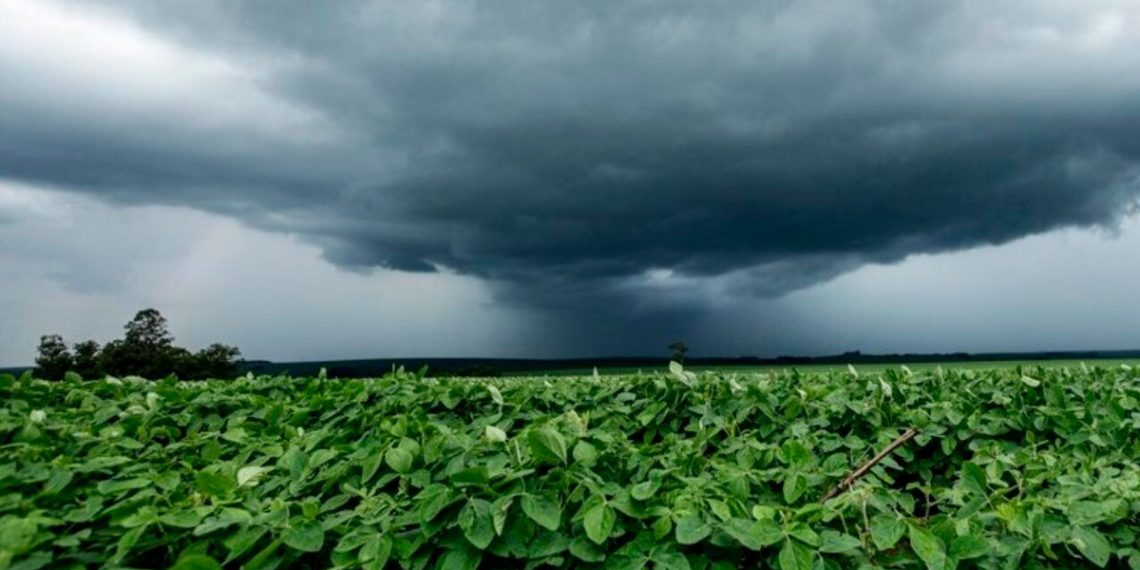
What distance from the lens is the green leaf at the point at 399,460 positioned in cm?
269

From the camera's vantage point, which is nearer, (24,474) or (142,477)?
(24,474)

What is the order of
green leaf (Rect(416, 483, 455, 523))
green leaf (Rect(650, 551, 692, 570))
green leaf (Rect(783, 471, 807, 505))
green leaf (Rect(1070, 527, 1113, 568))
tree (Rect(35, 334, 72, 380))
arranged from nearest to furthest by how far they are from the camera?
green leaf (Rect(650, 551, 692, 570)) < green leaf (Rect(416, 483, 455, 523)) < green leaf (Rect(1070, 527, 1113, 568)) < green leaf (Rect(783, 471, 807, 505)) < tree (Rect(35, 334, 72, 380))

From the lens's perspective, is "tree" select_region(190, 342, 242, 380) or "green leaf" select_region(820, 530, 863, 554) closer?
"green leaf" select_region(820, 530, 863, 554)

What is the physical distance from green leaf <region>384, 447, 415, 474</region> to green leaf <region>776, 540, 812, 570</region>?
3.72 feet

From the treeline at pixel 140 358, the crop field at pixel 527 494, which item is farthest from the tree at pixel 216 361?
the crop field at pixel 527 494

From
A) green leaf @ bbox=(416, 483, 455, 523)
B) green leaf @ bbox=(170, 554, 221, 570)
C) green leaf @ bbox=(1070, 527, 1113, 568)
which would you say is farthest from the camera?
green leaf @ bbox=(1070, 527, 1113, 568)

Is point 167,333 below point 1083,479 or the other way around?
the other way around

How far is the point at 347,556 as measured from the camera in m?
2.31

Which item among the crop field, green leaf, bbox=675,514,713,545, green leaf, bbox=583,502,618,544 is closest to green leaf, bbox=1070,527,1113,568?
the crop field

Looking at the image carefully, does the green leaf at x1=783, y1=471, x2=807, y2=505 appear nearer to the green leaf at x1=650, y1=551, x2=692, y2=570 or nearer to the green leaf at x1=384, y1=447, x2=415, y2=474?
the green leaf at x1=650, y1=551, x2=692, y2=570

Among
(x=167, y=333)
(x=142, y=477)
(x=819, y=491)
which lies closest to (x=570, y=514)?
(x=819, y=491)

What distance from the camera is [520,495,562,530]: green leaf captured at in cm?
228

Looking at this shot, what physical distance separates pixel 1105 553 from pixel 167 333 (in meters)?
25.0

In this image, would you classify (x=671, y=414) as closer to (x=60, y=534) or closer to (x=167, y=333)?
(x=60, y=534)
